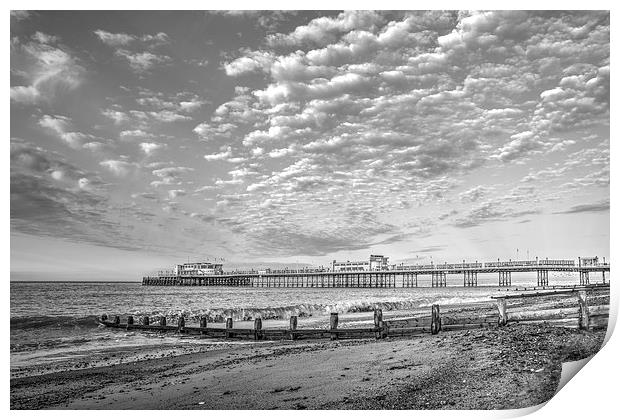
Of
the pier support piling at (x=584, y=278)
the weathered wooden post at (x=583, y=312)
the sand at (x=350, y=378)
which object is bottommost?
the sand at (x=350, y=378)

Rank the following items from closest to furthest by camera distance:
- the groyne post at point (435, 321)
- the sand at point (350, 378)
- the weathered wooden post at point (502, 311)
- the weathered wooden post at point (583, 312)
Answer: the sand at point (350, 378), the weathered wooden post at point (583, 312), the weathered wooden post at point (502, 311), the groyne post at point (435, 321)

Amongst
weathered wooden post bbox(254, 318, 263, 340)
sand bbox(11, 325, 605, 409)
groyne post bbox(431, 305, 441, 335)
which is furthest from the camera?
weathered wooden post bbox(254, 318, 263, 340)

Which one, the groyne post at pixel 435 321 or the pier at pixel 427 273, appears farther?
the pier at pixel 427 273

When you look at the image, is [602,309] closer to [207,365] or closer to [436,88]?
[436,88]

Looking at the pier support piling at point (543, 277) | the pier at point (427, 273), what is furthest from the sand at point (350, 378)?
the pier support piling at point (543, 277)

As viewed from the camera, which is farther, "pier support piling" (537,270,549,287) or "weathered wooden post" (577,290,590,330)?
"pier support piling" (537,270,549,287)

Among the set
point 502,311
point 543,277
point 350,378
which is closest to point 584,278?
point 543,277

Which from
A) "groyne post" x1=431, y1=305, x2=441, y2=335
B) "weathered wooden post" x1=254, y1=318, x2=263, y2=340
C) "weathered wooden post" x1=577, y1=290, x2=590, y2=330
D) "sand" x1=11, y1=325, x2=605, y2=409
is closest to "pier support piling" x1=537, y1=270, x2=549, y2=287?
"weathered wooden post" x1=254, y1=318, x2=263, y2=340

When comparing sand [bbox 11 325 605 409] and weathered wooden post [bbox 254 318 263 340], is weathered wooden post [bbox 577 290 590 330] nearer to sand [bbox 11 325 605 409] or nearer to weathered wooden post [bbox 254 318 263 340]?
sand [bbox 11 325 605 409]

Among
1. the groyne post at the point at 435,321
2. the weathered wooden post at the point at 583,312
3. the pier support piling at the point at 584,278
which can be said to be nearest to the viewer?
the weathered wooden post at the point at 583,312

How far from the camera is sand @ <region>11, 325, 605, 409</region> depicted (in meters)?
7.40

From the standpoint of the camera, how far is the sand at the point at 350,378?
7398 mm

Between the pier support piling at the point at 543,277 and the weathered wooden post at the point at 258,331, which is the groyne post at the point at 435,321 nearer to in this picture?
the weathered wooden post at the point at 258,331

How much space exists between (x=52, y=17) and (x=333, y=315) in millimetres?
9430
